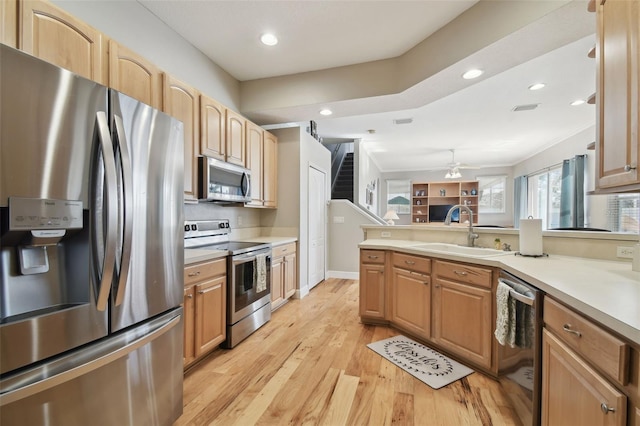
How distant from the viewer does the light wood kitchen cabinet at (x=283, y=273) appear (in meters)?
3.41

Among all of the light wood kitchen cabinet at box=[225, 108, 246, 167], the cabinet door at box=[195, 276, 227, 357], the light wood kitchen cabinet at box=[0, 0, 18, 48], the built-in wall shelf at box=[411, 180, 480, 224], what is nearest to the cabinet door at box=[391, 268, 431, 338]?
the cabinet door at box=[195, 276, 227, 357]

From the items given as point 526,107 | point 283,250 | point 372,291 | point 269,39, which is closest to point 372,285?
point 372,291

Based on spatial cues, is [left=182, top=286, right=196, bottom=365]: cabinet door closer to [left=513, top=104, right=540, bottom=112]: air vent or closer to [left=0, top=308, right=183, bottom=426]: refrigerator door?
[left=0, top=308, right=183, bottom=426]: refrigerator door

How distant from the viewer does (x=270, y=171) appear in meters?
3.86

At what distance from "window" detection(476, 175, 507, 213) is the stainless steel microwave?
8165 millimetres

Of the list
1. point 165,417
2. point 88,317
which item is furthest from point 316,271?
point 88,317

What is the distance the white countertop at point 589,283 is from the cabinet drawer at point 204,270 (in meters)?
1.94

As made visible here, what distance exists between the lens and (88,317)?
3.70ft

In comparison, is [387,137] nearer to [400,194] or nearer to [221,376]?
[400,194]

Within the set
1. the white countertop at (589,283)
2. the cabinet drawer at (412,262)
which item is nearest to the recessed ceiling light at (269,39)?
the cabinet drawer at (412,262)

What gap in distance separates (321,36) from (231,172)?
1.58m

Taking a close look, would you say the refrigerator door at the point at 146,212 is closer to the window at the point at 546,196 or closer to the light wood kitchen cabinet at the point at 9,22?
the light wood kitchen cabinet at the point at 9,22

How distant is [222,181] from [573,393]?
2.80m

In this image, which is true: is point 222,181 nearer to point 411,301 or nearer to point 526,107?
point 411,301
